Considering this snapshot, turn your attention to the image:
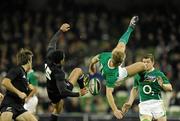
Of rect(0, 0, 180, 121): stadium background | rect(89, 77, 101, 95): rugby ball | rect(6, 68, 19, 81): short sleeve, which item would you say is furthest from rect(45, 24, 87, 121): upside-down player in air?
rect(0, 0, 180, 121): stadium background

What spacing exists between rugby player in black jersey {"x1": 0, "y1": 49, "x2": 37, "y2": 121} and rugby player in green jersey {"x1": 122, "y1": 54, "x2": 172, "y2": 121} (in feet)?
6.63

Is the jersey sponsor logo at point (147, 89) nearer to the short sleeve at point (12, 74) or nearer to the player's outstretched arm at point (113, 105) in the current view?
the player's outstretched arm at point (113, 105)

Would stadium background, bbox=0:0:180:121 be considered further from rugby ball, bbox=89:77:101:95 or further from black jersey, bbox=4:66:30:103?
black jersey, bbox=4:66:30:103

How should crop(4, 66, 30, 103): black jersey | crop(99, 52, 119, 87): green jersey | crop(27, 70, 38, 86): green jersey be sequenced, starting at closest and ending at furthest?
crop(4, 66, 30, 103): black jersey
crop(99, 52, 119, 87): green jersey
crop(27, 70, 38, 86): green jersey

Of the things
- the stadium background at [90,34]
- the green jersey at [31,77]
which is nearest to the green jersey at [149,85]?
the green jersey at [31,77]

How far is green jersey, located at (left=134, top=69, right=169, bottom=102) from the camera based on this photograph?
1395 centimetres

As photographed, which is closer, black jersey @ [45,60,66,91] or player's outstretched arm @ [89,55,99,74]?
black jersey @ [45,60,66,91]

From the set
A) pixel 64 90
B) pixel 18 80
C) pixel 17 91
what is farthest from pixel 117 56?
pixel 17 91

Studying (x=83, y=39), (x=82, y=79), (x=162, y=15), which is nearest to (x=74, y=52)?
(x=83, y=39)

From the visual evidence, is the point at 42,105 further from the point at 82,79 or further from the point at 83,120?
the point at 82,79

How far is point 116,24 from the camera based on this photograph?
76.0 ft

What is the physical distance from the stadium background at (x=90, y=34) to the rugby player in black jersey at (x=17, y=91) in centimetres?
476

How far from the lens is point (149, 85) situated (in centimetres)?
1399

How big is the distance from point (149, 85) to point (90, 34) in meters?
8.38
